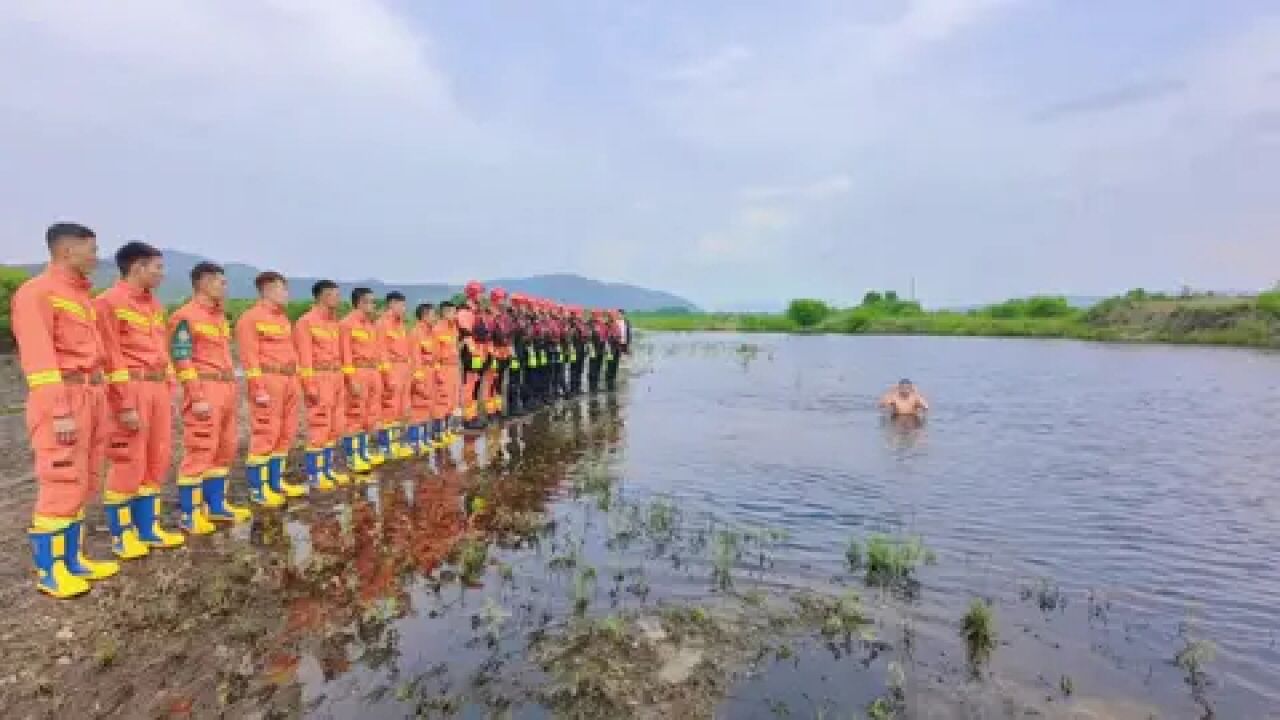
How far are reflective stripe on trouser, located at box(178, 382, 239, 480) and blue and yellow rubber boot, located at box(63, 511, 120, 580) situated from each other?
4.19 feet

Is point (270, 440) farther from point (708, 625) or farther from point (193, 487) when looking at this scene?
point (708, 625)

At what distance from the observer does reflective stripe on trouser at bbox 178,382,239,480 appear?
6773 millimetres

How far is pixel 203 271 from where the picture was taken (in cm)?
698

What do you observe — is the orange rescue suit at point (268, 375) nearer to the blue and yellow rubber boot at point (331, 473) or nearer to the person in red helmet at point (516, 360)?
the blue and yellow rubber boot at point (331, 473)

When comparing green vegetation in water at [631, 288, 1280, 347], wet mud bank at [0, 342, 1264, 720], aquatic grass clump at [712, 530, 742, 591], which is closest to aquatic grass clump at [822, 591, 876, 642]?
wet mud bank at [0, 342, 1264, 720]

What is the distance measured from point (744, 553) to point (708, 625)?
1807mm

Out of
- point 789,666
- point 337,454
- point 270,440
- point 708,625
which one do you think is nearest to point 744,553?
point 708,625

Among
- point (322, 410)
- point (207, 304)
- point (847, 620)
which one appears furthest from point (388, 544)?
point (847, 620)

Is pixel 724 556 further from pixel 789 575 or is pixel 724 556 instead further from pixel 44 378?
pixel 44 378

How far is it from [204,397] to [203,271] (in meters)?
1.16

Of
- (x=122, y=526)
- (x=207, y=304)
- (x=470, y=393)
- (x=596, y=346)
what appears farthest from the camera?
(x=596, y=346)

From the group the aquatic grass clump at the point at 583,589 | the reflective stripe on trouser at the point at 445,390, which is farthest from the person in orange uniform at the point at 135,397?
the reflective stripe on trouser at the point at 445,390

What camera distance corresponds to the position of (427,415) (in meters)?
11.4

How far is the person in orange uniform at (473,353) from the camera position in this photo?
41.2 ft
